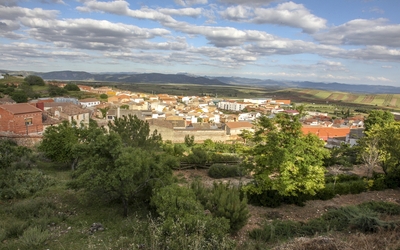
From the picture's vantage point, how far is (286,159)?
10.8 meters

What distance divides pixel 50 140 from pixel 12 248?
11.6 m

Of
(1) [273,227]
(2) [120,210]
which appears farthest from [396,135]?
(2) [120,210]

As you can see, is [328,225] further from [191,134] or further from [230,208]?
[191,134]

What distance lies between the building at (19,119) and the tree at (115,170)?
22939mm

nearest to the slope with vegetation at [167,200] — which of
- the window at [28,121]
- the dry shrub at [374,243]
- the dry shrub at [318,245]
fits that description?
the dry shrub at [374,243]

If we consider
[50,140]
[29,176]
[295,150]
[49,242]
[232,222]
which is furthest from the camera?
[50,140]

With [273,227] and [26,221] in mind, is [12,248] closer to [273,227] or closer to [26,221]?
[26,221]

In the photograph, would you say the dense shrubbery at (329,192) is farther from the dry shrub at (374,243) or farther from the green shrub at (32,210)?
the green shrub at (32,210)

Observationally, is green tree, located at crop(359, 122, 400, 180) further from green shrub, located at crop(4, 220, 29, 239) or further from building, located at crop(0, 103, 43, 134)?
→ building, located at crop(0, 103, 43, 134)

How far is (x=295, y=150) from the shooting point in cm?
1113

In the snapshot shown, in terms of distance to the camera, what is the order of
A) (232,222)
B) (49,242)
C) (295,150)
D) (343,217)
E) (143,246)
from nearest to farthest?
(143,246), (49,242), (232,222), (343,217), (295,150)

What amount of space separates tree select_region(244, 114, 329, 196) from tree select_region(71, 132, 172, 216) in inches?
163

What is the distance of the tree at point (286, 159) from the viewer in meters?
11.0

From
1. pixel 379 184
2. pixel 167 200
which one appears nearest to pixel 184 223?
pixel 167 200
